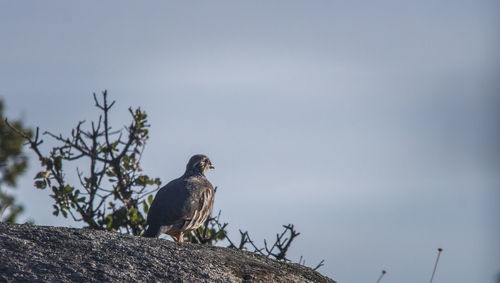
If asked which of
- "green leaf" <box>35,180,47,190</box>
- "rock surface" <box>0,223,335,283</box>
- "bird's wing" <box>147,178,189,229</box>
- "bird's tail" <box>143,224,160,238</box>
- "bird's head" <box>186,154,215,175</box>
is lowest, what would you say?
"rock surface" <box>0,223,335,283</box>

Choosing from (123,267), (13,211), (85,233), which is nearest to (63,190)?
(85,233)

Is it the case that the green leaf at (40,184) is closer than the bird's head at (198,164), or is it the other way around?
the green leaf at (40,184)

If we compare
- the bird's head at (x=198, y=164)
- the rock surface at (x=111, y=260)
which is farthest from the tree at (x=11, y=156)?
the rock surface at (x=111, y=260)

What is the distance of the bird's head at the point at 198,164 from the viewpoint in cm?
1050

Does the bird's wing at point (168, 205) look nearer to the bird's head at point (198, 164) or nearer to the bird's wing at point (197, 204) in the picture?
the bird's wing at point (197, 204)

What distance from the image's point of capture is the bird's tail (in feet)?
26.4

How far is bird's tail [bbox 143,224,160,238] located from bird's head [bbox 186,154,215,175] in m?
2.33

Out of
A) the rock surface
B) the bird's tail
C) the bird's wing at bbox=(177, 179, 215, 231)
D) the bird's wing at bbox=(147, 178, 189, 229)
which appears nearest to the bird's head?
the bird's wing at bbox=(177, 179, 215, 231)

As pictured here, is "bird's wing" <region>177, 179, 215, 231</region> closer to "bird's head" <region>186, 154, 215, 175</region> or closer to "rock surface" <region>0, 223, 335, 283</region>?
"bird's head" <region>186, 154, 215, 175</region>

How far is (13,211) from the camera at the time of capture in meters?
13.0

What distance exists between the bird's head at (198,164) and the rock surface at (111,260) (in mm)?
4837

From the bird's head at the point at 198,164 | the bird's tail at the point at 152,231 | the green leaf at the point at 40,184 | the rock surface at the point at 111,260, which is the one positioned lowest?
the rock surface at the point at 111,260

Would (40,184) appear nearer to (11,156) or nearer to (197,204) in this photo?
(197,204)

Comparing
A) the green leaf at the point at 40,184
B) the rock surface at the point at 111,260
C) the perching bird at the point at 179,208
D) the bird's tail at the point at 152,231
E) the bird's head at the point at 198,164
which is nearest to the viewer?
the rock surface at the point at 111,260
